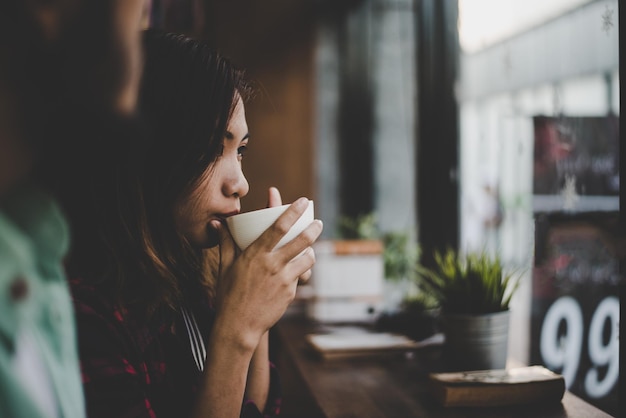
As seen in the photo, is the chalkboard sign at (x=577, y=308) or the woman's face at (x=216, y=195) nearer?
the woman's face at (x=216, y=195)

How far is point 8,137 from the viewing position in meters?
0.42

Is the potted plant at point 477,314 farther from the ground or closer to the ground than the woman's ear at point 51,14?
closer to the ground

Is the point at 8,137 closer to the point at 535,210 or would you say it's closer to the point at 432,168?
the point at 535,210

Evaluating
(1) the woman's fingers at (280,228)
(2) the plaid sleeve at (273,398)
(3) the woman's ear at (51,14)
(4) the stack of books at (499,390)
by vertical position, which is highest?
(3) the woman's ear at (51,14)

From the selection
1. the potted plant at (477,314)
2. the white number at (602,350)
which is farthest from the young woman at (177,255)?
the white number at (602,350)

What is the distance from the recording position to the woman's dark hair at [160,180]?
956mm

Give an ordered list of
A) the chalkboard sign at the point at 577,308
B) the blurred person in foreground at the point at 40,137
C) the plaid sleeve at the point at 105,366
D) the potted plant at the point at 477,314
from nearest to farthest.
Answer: the blurred person in foreground at the point at 40,137
the plaid sleeve at the point at 105,366
the potted plant at the point at 477,314
the chalkboard sign at the point at 577,308

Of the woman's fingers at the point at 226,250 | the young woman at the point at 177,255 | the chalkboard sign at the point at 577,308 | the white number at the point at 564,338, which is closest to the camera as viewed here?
the young woman at the point at 177,255

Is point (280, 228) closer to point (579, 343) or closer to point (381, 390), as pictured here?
point (381, 390)

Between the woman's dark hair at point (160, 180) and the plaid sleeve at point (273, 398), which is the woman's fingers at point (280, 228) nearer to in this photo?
the woman's dark hair at point (160, 180)

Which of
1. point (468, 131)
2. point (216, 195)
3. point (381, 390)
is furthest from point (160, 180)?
point (468, 131)

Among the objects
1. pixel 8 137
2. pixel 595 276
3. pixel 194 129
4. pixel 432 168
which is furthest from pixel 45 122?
pixel 432 168

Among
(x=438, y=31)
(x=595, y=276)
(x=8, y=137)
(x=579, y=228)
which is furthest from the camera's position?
(x=438, y=31)

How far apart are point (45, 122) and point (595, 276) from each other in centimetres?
138
